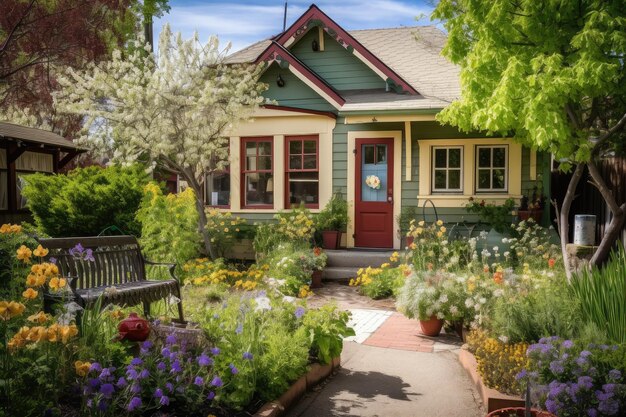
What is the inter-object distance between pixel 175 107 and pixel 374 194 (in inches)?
183

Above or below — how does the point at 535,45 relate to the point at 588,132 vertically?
above

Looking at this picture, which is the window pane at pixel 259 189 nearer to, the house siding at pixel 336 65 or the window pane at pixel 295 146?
the window pane at pixel 295 146

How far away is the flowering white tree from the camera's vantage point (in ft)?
35.0

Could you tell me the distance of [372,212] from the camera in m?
11.7

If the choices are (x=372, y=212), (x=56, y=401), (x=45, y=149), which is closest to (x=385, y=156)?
(x=372, y=212)

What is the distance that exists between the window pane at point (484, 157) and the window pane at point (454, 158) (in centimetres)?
44

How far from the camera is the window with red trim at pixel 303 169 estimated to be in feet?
39.5

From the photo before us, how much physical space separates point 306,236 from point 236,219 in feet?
5.70

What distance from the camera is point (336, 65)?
12438 millimetres

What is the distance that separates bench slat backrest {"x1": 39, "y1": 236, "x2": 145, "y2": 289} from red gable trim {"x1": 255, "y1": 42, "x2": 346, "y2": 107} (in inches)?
245

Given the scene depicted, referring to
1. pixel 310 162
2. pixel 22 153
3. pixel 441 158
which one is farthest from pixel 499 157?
pixel 22 153

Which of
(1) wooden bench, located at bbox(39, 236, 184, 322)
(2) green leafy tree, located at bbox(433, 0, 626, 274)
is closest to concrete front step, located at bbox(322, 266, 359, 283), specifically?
(2) green leafy tree, located at bbox(433, 0, 626, 274)

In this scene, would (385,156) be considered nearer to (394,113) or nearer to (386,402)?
(394,113)

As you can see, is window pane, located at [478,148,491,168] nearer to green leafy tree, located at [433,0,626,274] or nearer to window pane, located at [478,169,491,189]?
window pane, located at [478,169,491,189]
